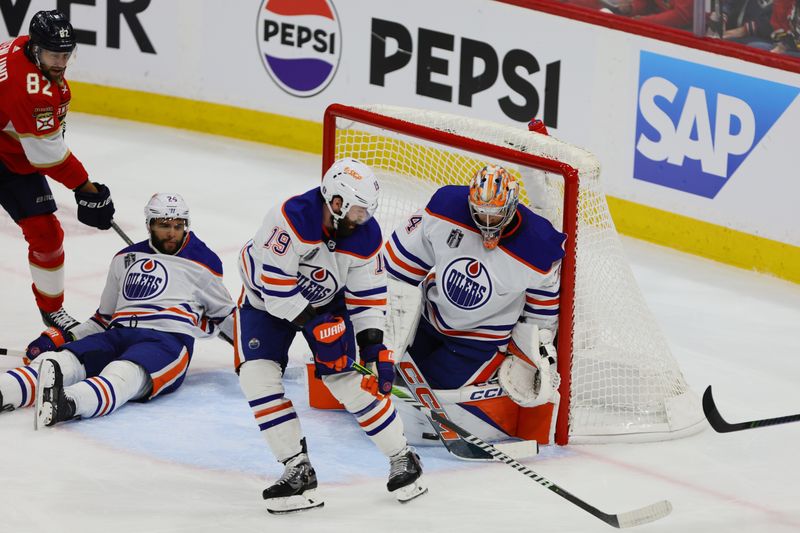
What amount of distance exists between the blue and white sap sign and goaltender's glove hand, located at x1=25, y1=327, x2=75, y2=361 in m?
3.04

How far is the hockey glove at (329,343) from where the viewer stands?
13.6 feet

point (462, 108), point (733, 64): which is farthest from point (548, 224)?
point (462, 108)

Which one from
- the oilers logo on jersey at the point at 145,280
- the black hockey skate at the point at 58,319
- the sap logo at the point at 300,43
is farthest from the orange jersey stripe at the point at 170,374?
the sap logo at the point at 300,43

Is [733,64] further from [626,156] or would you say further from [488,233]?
[488,233]

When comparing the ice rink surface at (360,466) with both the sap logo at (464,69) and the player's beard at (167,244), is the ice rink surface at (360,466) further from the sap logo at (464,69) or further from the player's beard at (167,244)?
the sap logo at (464,69)

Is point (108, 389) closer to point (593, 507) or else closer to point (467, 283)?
point (467, 283)

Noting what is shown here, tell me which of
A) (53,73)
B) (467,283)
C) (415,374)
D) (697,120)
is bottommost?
(415,374)

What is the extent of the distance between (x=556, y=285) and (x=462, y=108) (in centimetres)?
301

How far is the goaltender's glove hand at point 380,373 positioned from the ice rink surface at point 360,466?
0.38 metres

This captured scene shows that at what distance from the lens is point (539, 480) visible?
4336mm

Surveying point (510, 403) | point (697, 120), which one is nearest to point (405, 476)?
point (510, 403)

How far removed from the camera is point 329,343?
4137 millimetres

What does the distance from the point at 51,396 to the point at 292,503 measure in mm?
955

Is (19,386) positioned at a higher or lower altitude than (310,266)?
lower
